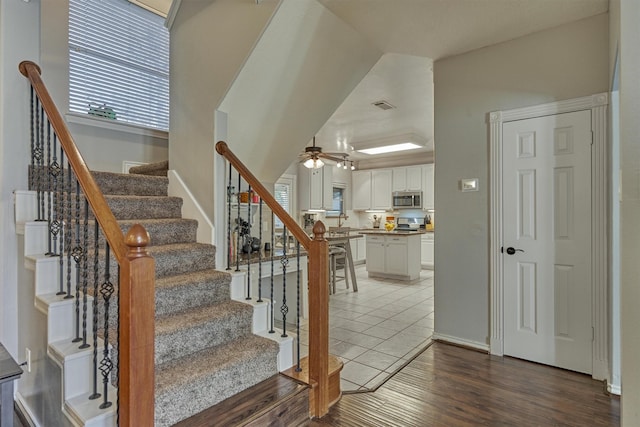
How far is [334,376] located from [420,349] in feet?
4.07

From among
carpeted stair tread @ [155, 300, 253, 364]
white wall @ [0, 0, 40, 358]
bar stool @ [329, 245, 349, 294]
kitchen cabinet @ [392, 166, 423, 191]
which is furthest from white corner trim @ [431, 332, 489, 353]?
kitchen cabinet @ [392, 166, 423, 191]

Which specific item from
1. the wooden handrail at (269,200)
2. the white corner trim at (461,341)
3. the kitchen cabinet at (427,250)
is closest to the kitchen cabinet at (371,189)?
the kitchen cabinet at (427,250)

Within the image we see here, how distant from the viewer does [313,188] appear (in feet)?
24.2

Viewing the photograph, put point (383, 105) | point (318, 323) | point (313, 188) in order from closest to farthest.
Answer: point (318, 323) → point (383, 105) → point (313, 188)

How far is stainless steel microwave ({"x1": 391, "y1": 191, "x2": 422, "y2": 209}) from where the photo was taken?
25.5ft

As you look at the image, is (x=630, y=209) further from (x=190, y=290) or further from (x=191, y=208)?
(x=191, y=208)

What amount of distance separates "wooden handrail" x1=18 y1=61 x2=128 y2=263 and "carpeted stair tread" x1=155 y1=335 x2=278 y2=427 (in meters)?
0.81

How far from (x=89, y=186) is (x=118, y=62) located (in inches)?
121

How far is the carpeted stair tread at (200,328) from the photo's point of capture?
195cm

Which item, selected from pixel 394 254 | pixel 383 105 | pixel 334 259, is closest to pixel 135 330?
pixel 383 105

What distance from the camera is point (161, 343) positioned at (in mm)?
1921

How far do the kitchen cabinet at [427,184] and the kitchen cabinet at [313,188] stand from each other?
223 cm

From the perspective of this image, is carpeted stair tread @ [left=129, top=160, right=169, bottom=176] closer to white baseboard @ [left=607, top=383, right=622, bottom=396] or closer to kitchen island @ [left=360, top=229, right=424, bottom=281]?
white baseboard @ [left=607, top=383, right=622, bottom=396]

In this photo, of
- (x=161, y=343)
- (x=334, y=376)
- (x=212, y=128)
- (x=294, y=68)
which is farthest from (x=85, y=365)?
(x=294, y=68)
